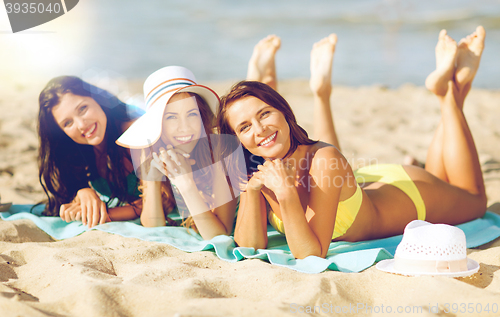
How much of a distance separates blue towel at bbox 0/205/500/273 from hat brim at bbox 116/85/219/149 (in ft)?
1.96

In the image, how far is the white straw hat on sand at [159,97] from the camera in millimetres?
2350

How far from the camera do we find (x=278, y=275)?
5.95 feet

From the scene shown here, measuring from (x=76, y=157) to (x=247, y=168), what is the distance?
58.3 inches

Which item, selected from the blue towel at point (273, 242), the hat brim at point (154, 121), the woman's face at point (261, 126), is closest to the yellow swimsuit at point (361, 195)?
the blue towel at point (273, 242)

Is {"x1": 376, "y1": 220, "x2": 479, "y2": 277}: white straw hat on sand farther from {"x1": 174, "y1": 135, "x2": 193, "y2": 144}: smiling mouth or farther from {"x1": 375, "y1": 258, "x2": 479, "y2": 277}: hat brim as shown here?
{"x1": 174, "y1": 135, "x2": 193, "y2": 144}: smiling mouth

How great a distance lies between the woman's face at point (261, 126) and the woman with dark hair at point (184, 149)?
34 centimetres

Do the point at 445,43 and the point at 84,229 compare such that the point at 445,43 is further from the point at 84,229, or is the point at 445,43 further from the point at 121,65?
the point at 121,65

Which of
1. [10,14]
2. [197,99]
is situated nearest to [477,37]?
[197,99]

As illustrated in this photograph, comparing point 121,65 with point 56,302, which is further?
point 121,65

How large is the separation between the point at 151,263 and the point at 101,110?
134cm

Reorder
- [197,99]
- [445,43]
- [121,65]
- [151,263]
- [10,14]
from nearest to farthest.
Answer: [151,263] < [197,99] < [445,43] < [10,14] < [121,65]

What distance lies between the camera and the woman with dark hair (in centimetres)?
237

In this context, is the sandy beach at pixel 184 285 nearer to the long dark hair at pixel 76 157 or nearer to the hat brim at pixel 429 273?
the hat brim at pixel 429 273

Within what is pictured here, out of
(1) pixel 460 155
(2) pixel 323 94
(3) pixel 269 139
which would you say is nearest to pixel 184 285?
(3) pixel 269 139
